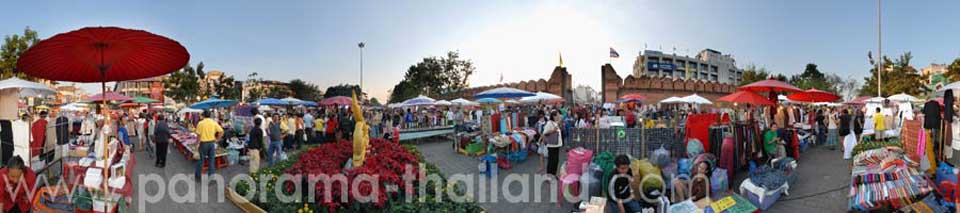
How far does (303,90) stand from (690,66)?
3185 inches

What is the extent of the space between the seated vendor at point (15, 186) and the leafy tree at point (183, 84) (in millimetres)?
35310

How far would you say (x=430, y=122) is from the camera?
2403cm

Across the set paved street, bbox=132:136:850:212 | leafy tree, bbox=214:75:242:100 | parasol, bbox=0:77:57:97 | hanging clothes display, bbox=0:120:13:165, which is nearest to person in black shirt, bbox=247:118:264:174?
paved street, bbox=132:136:850:212

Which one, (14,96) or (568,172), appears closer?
(568,172)

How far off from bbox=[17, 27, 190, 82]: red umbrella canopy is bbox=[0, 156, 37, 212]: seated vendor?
3.69ft

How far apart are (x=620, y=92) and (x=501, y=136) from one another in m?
22.1

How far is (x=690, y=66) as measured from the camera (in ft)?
331

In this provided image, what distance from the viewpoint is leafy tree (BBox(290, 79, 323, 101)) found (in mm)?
74662

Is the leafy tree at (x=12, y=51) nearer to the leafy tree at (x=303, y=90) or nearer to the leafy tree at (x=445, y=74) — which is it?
the leafy tree at (x=445, y=74)

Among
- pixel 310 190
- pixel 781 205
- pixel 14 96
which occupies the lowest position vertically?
pixel 781 205

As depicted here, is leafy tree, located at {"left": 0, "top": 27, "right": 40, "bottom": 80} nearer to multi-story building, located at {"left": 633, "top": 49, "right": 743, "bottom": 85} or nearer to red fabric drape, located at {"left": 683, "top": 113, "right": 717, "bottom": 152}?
red fabric drape, located at {"left": 683, "top": 113, "right": 717, "bottom": 152}

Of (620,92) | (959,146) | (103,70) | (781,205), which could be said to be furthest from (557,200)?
(620,92)

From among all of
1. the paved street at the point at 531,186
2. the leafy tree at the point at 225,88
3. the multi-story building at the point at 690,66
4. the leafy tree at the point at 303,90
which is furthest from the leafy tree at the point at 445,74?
the multi-story building at the point at 690,66

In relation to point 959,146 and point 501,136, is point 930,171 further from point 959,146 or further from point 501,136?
point 501,136
